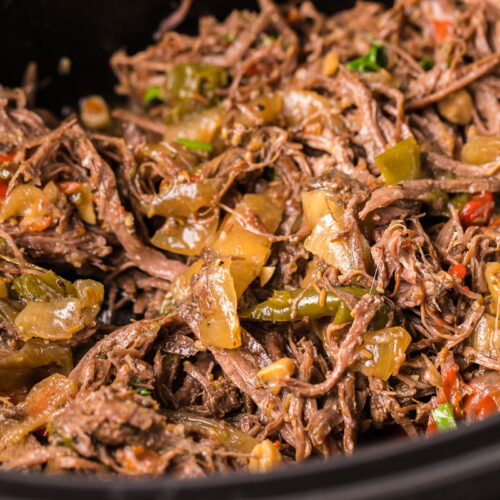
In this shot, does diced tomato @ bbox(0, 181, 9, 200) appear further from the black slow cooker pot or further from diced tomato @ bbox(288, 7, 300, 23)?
diced tomato @ bbox(288, 7, 300, 23)

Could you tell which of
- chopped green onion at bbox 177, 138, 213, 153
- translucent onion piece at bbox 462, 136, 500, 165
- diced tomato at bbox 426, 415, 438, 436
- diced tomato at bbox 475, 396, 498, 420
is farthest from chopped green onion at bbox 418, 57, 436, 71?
diced tomato at bbox 426, 415, 438, 436

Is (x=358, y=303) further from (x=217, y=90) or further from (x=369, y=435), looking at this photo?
(x=217, y=90)

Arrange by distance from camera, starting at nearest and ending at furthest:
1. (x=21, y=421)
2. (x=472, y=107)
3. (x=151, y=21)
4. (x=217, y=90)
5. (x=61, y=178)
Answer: (x=21, y=421)
(x=61, y=178)
(x=472, y=107)
(x=217, y=90)
(x=151, y=21)

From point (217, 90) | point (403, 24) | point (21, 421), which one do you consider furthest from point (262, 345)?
point (403, 24)

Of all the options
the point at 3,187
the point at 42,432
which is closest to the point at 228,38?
the point at 3,187

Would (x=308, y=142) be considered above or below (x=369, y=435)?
above

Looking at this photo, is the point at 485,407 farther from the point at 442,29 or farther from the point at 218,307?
the point at 442,29
